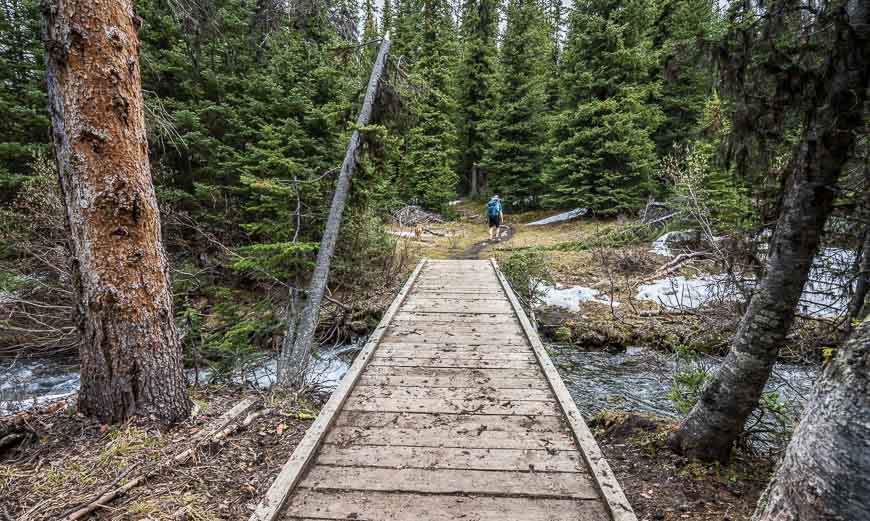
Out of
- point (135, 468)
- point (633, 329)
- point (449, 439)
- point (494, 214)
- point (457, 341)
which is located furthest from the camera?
point (494, 214)

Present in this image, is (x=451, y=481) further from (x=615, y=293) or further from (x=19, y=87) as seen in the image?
(x=19, y=87)

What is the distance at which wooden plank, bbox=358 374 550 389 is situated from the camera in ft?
11.2

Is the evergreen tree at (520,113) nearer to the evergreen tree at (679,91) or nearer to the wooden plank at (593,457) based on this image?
the evergreen tree at (679,91)

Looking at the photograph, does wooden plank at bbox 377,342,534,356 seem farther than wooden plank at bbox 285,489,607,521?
Yes

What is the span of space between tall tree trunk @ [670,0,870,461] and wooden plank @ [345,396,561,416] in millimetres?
1499

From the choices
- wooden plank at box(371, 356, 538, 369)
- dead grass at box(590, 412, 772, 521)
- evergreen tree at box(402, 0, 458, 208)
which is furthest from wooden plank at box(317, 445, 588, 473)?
evergreen tree at box(402, 0, 458, 208)

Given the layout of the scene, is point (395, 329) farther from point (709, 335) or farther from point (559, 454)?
point (709, 335)

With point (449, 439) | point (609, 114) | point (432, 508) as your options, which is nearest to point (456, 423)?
point (449, 439)

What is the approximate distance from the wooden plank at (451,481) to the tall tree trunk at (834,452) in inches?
47.6

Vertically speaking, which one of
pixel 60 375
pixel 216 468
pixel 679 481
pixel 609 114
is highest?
pixel 609 114

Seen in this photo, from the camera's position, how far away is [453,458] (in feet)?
8.04

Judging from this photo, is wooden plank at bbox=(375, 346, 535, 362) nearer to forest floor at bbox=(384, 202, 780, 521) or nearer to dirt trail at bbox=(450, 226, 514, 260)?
forest floor at bbox=(384, 202, 780, 521)

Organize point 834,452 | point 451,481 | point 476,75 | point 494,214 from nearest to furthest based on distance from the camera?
1. point 834,452
2. point 451,481
3. point 494,214
4. point 476,75

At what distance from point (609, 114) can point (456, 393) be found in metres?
16.4
